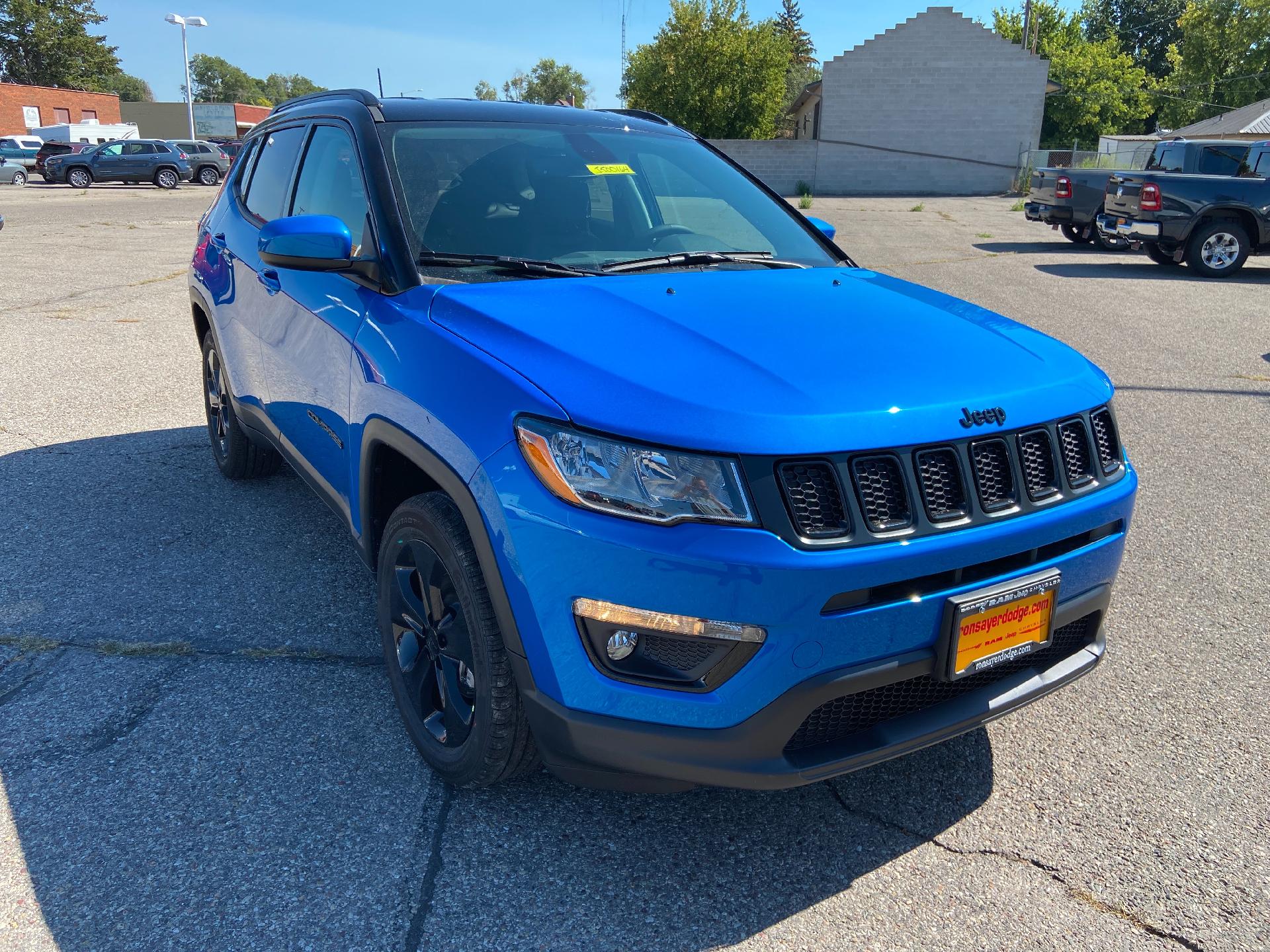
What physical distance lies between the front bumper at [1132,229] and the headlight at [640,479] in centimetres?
1369

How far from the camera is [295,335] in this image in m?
3.38

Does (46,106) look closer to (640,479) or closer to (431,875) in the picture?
(431,875)

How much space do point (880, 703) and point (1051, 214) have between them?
1637 cm

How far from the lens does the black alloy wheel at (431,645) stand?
8.11ft

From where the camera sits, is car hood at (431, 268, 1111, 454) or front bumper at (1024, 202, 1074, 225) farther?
front bumper at (1024, 202, 1074, 225)

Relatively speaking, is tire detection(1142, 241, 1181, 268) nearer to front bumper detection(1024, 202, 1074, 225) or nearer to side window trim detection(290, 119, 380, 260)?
front bumper detection(1024, 202, 1074, 225)

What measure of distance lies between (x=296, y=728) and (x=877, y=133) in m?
38.0

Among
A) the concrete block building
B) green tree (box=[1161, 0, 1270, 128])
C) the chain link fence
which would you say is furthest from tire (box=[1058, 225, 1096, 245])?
green tree (box=[1161, 0, 1270, 128])

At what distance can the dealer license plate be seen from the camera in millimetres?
2070

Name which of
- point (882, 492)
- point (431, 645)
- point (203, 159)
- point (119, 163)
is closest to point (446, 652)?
point (431, 645)

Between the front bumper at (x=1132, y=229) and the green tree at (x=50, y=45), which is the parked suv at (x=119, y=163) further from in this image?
the green tree at (x=50, y=45)

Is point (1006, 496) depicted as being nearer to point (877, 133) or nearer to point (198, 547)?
point (198, 547)

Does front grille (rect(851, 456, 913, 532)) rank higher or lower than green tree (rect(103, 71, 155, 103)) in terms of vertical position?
lower

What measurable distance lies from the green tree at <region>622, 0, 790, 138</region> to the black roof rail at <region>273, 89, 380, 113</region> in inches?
1556
